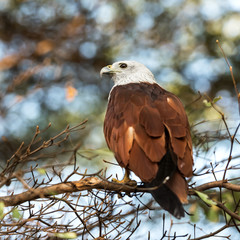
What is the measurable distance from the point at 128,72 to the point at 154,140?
193 centimetres

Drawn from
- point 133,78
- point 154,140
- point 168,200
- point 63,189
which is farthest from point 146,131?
point 133,78

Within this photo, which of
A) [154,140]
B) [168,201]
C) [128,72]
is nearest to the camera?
[168,201]

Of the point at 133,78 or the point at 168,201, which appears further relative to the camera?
the point at 133,78

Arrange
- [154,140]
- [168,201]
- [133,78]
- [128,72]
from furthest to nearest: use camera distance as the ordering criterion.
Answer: [128,72] → [133,78] → [154,140] → [168,201]

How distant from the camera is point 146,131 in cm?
366

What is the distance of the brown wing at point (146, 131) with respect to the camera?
352 cm

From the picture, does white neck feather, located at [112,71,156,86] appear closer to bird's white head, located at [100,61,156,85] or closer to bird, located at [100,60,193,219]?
bird's white head, located at [100,61,156,85]

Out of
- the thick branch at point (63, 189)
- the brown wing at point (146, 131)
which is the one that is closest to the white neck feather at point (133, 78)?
the brown wing at point (146, 131)

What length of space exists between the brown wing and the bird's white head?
90 cm

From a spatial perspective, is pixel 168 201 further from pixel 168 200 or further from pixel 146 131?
pixel 146 131

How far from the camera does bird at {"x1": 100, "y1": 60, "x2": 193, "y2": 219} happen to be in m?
3.35

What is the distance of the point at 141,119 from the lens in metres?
3.79

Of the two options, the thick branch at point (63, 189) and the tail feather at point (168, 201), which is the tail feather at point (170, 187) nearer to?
the tail feather at point (168, 201)

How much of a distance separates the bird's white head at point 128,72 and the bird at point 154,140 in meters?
0.75
